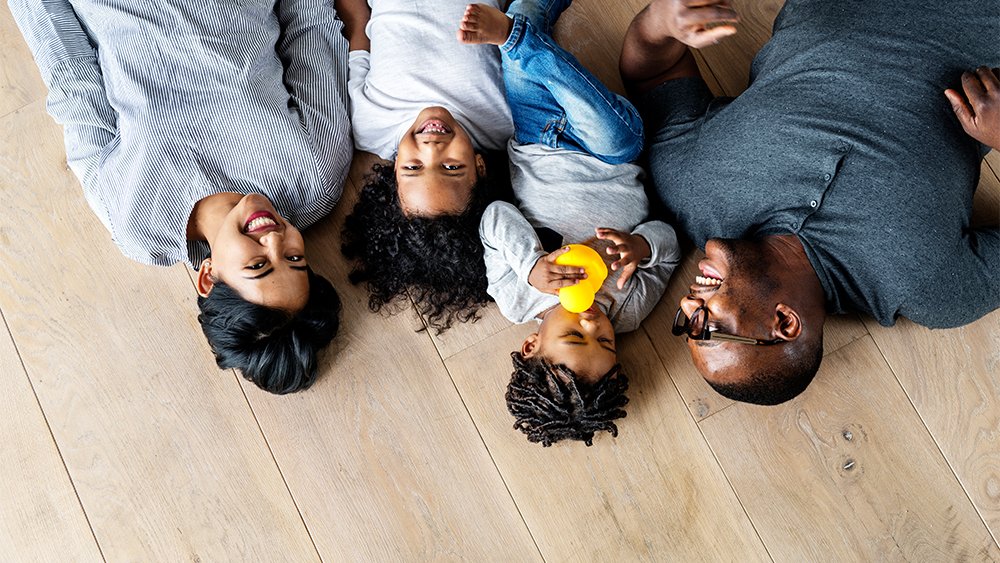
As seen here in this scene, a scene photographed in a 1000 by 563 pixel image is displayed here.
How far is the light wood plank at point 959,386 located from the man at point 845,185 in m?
0.16

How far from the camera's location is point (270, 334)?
3.30 ft

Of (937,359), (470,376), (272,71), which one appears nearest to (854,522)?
(937,359)

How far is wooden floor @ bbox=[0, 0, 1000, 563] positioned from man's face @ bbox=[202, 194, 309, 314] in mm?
156

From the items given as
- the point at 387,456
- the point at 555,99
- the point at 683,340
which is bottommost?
the point at 387,456

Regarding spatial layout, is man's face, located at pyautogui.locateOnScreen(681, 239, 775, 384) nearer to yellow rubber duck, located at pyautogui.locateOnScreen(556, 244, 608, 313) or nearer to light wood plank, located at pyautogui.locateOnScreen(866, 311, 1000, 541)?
yellow rubber duck, located at pyautogui.locateOnScreen(556, 244, 608, 313)

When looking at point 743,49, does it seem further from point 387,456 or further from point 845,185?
point 387,456

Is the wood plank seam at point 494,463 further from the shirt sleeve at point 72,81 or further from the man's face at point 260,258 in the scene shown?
the shirt sleeve at point 72,81

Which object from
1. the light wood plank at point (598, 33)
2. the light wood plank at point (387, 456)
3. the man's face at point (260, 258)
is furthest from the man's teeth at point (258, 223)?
the light wood plank at point (598, 33)

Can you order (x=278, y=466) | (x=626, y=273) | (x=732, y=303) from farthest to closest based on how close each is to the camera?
(x=278, y=466) → (x=626, y=273) → (x=732, y=303)

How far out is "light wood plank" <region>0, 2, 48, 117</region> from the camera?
1.20 meters

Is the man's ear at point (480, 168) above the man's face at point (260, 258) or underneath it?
above

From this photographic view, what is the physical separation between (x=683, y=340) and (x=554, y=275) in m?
0.33

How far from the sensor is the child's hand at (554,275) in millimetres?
934

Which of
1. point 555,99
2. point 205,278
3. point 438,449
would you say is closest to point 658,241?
point 555,99
